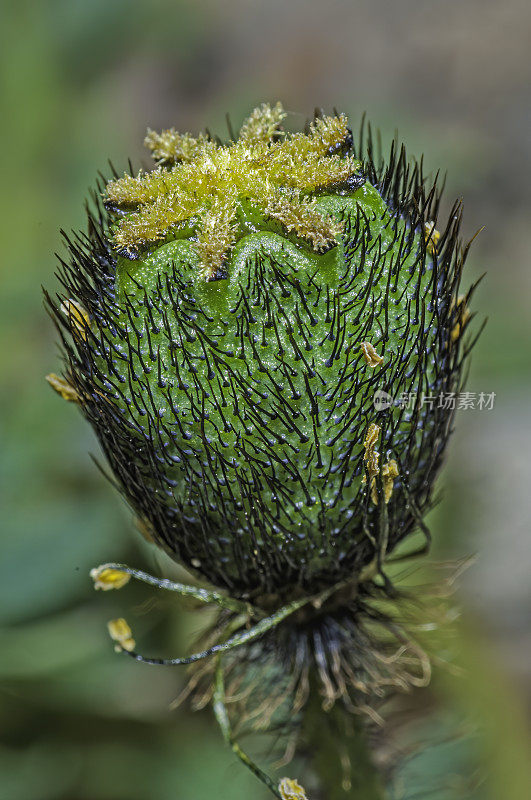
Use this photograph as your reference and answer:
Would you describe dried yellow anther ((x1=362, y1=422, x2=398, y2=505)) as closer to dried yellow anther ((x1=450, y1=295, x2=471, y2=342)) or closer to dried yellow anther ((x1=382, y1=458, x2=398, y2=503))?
dried yellow anther ((x1=382, y1=458, x2=398, y2=503))

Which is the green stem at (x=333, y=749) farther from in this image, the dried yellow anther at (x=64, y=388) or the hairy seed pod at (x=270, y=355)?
the dried yellow anther at (x=64, y=388)

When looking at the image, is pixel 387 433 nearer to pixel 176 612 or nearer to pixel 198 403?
pixel 198 403

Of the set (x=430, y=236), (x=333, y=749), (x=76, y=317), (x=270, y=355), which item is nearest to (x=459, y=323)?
(x=430, y=236)

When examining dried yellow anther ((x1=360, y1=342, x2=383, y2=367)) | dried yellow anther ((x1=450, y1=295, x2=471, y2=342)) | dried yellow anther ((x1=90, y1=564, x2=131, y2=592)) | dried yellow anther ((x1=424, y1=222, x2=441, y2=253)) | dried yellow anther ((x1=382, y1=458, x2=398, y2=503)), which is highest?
dried yellow anther ((x1=424, y1=222, x2=441, y2=253))

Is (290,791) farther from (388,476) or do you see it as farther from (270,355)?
(270,355)

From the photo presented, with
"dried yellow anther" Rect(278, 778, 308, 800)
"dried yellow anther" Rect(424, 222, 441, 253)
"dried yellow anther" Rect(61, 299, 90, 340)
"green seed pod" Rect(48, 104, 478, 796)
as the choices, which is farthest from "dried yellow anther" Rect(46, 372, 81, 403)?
"dried yellow anther" Rect(278, 778, 308, 800)

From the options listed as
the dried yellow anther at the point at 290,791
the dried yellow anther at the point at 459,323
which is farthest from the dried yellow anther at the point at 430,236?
the dried yellow anther at the point at 290,791
